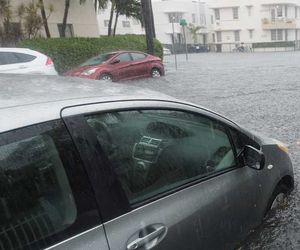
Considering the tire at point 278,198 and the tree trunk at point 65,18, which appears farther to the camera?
the tree trunk at point 65,18

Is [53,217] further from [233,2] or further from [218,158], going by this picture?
[233,2]

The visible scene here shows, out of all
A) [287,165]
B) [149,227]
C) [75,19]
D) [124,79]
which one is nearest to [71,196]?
[149,227]

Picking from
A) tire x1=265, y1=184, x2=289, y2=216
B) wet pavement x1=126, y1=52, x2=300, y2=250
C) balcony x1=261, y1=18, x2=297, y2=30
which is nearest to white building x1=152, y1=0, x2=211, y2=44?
balcony x1=261, y1=18, x2=297, y2=30

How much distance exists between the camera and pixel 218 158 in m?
2.93

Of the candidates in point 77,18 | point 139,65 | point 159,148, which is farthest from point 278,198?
point 77,18

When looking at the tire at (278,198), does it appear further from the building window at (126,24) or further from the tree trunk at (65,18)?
the building window at (126,24)

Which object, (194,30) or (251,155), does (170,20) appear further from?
(251,155)

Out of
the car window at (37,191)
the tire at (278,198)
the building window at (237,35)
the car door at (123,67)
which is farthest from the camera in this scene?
the building window at (237,35)

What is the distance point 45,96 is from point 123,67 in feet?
51.5

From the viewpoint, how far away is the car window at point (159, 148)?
2.25 m

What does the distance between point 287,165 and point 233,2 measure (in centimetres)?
7208

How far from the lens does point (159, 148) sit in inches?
103

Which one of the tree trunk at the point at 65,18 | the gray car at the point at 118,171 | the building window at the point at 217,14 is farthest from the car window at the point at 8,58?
the building window at the point at 217,14

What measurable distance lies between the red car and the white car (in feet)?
10.8
